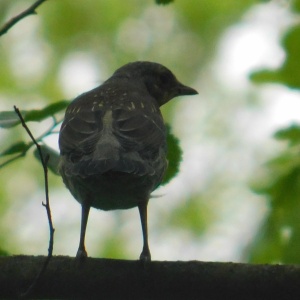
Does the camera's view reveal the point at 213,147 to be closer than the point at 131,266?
No

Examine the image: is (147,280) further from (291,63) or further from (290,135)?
(291,63)

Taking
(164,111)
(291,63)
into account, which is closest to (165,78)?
(291,63)

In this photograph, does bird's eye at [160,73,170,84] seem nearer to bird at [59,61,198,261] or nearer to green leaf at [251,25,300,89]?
bird at [59,61,198,261]

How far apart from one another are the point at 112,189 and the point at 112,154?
336mm

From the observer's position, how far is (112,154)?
5.54m

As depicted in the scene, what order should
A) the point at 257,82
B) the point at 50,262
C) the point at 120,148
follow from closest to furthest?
1. the point at 50,262
2. the point at 120,148
3. the point at 257,82

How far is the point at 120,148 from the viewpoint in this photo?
18.7 ft

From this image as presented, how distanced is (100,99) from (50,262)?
221 centimetres

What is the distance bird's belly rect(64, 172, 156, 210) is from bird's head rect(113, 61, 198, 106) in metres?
2.37

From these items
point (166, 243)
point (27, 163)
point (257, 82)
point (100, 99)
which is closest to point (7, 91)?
point (27, 163)

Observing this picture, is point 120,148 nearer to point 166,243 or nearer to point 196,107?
point 166,243

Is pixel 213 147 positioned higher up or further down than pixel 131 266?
higher up

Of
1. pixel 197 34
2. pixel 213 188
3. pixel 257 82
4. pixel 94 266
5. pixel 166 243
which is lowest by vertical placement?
pixel 94 266

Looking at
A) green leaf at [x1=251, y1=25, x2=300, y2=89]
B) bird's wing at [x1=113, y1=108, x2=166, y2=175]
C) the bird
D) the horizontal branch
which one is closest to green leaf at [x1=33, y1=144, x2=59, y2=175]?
the bird
